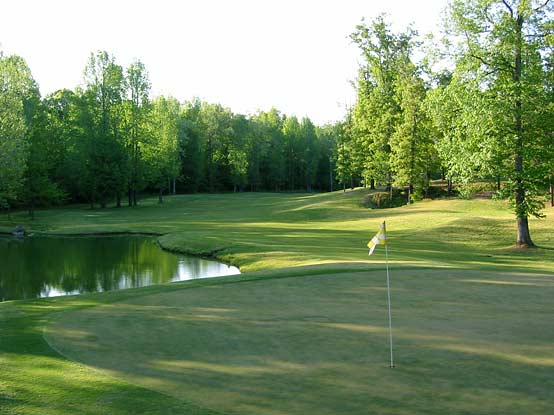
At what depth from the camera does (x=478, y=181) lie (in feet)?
204

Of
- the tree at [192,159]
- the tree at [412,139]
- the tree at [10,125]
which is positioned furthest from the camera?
the tree at [192,159]

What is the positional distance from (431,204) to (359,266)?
32.2 m

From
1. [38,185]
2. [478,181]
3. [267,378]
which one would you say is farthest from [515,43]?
[38,185]

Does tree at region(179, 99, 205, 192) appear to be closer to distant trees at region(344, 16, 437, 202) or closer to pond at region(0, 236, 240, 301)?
distant trees at region(344, 16, 437, 202)

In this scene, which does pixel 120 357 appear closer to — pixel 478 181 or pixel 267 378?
pixel 267 378

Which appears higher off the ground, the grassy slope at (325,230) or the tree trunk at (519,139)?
the tree trunk at (519,139)

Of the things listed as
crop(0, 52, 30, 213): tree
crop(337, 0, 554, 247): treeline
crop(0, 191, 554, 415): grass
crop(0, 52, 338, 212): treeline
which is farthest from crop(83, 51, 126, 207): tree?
crop(0, 191, 554, 415): grass

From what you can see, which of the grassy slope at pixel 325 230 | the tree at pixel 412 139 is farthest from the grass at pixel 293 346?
the tree at pixel 412 139

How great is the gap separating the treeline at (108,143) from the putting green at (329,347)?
123ft

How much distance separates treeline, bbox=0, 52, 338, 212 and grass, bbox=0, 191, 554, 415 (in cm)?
3586

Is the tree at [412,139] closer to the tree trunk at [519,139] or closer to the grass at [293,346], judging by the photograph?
the tree trunk at [519,139]

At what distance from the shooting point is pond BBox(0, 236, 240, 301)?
2392cm

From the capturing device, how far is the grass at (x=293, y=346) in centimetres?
716

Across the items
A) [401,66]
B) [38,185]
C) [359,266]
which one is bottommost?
[359,266]
